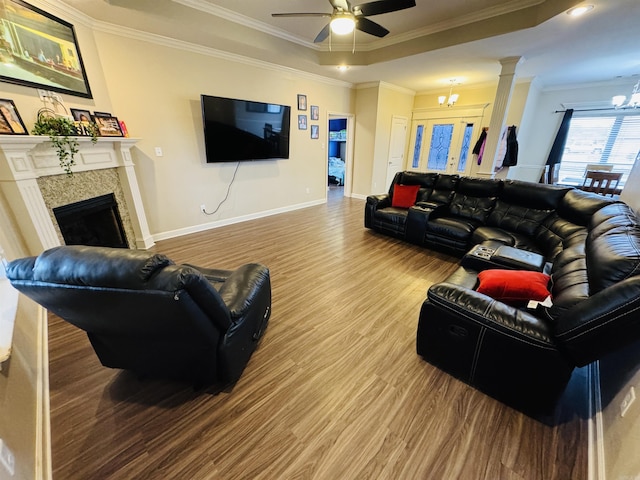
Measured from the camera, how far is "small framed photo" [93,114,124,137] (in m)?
2.87

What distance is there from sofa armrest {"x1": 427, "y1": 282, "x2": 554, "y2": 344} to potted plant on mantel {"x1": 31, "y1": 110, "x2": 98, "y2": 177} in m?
3.47

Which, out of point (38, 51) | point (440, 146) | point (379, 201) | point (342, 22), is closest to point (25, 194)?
point (38, 51)

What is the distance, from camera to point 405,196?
159 inches

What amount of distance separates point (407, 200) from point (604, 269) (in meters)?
2.86

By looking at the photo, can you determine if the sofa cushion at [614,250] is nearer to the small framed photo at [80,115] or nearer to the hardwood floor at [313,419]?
the hardwood floor at [313,419]

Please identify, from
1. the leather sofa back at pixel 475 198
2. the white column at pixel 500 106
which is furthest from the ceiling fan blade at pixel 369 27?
the white column at pixel 500 106

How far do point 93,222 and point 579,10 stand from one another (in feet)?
19.1

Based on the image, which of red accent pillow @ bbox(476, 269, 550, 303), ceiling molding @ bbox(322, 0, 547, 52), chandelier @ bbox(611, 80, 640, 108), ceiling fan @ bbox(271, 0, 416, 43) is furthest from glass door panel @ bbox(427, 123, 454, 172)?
red accent pillow @ bbox(476, 269, 550, 303)

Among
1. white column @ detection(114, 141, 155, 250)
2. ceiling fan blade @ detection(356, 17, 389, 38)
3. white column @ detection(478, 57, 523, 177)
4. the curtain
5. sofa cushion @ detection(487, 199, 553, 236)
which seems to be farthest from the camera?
the curtain

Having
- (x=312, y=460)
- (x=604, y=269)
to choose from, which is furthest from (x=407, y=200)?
(x=312, y=460)

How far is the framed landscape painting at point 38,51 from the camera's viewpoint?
6.79ft

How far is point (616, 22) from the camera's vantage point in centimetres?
280

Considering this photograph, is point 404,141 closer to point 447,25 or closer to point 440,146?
point 440,146

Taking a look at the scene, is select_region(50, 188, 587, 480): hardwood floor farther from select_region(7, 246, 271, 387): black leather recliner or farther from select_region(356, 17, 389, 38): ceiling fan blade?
select_region(356, 17, 389, 38): ceiling fan blade
